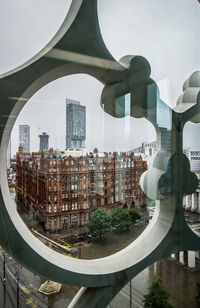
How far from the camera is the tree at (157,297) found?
107 centimetres

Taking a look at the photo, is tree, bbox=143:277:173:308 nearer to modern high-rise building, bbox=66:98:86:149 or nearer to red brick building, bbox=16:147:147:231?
red brick building, bbox=16:147:147:231

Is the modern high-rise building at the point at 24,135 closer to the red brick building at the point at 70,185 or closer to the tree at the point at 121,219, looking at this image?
the red brick building at the point at 70,185

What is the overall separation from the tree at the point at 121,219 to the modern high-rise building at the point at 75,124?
40 cm

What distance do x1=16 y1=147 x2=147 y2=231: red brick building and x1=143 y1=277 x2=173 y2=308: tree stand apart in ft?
1.46

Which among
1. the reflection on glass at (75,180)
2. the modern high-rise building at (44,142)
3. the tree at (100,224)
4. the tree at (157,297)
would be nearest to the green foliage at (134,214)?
the reflection on glass at (75,180)

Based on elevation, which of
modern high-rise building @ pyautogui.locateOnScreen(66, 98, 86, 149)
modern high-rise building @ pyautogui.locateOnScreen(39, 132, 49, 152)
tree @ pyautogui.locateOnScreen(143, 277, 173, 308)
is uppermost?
modern high-rise building @ pyautogui.locateOnScreen(66, 98, 86, 149)

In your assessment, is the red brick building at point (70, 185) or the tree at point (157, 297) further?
the tree at point (157, 297)

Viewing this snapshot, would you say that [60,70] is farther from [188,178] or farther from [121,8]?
[188,178]

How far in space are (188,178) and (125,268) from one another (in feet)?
2.00

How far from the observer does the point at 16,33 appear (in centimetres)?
88

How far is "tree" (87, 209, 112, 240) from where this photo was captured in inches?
40.4

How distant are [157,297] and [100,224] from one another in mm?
494

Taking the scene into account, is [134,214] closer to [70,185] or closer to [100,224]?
[100,224]

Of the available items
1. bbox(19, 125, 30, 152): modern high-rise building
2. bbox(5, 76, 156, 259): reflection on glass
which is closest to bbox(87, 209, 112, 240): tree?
bbox(5, 76, 156, 259): reflection on glass
